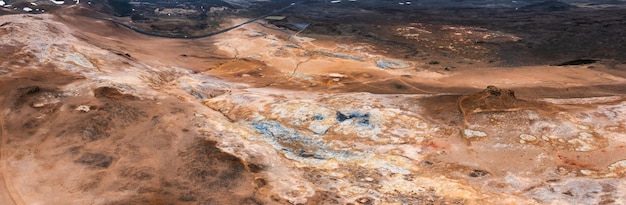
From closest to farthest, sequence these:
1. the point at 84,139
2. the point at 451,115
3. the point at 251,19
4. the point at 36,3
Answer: the point at 84,139
the point at 451,115
the point at 36,3
the point at 251,19

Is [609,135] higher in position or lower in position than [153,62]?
higher

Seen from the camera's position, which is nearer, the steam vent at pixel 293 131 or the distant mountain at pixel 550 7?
the steam vent at pixel 293 131

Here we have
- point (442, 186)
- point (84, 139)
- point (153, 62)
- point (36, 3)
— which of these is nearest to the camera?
point (442, 186)

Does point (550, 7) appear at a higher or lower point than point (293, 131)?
higher

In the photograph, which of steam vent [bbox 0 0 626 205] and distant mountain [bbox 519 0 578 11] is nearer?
steam vent [bbox 0 0 626 205]

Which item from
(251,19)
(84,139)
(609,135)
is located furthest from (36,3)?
(609,135)

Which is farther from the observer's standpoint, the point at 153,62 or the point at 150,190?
the point at 153,62

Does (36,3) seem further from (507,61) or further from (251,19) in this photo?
(507,61)
